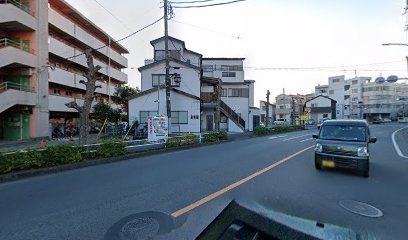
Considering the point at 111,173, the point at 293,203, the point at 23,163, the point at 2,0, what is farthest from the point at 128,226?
the point at 2,0

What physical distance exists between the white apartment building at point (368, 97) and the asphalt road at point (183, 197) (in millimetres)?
67664

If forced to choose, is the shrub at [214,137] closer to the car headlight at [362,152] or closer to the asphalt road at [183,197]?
the asphalt road at [183,197]

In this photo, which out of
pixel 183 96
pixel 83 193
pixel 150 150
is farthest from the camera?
pixel 183 96

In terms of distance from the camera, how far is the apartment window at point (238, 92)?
102 feet

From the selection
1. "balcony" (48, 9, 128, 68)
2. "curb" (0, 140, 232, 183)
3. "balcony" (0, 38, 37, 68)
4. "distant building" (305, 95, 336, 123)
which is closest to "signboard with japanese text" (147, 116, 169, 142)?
"curb" (0, 140, 232, 183)

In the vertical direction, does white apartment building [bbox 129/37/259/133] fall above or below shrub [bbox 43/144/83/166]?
above

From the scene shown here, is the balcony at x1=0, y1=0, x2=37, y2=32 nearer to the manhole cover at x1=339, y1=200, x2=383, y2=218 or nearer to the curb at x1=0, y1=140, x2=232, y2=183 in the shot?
the curb at x1=0, y1=140, x2=232, y2=183

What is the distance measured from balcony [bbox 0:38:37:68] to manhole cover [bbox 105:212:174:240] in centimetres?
1977

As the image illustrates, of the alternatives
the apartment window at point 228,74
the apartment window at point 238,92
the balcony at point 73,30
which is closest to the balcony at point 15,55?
the balcony at point 73,30

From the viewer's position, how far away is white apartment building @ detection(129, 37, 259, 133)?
22.3 meters

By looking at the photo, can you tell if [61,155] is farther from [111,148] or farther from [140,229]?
[140,229]

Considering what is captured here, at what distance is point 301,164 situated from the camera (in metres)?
8.41

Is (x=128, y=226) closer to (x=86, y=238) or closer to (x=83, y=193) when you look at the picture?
(x=86, y=238)

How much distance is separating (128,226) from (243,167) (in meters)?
5.05
